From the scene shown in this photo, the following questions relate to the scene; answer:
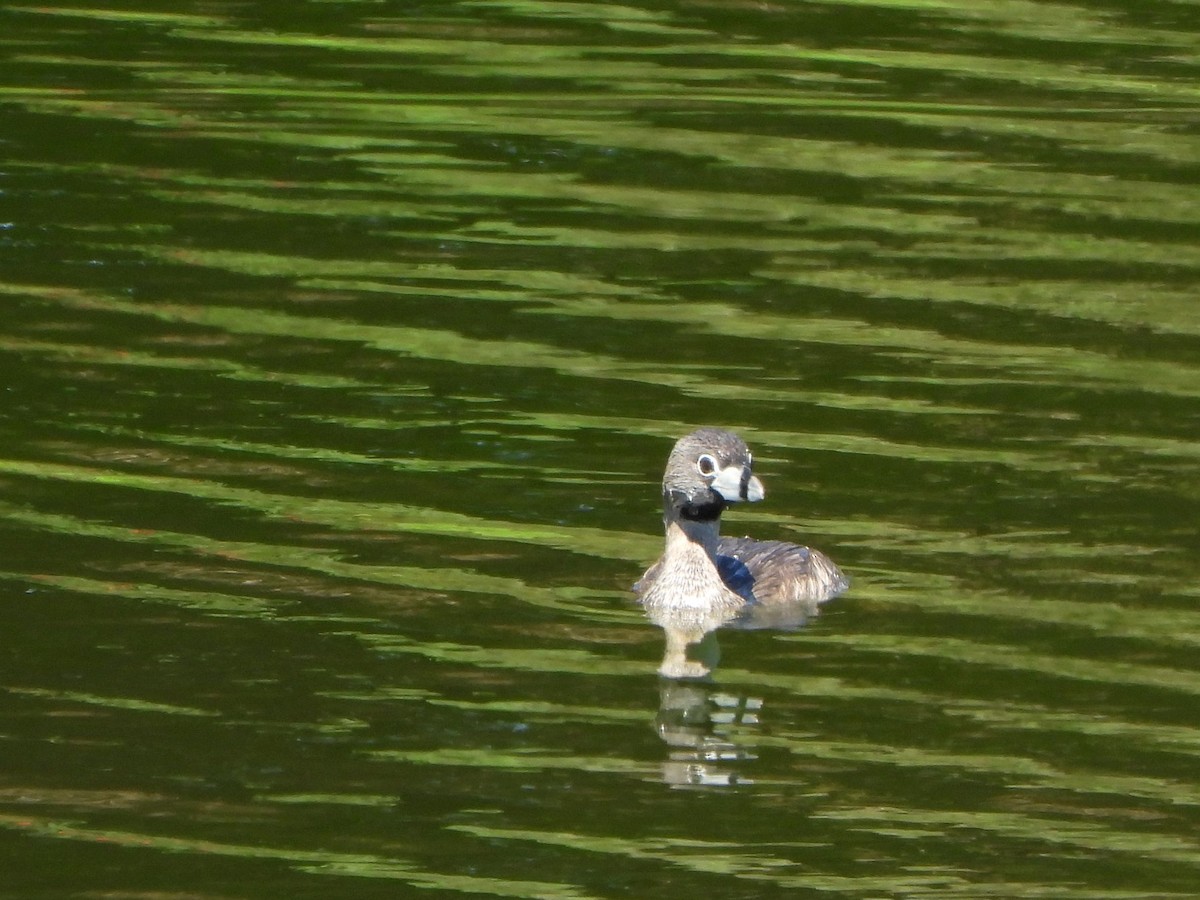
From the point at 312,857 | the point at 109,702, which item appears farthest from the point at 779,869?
the point at 109,702

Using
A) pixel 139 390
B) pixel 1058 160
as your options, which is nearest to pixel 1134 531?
pixel 139 390

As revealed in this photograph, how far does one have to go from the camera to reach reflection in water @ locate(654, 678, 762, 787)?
1061 centimetres

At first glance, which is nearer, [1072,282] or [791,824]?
[791,824]

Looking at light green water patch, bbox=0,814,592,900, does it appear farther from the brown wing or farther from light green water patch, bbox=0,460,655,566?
the brown wing

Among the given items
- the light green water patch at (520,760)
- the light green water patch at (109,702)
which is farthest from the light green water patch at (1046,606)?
the light green water patch at (109,702)

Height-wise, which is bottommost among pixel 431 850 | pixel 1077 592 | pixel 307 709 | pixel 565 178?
pixel 431 850

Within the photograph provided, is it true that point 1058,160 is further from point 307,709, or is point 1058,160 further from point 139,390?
point 307,709

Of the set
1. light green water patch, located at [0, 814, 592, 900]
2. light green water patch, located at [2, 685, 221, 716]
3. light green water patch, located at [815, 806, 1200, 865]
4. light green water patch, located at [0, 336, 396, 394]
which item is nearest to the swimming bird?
light green water patch, located at [815, 806, 1200, 865]

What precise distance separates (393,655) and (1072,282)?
285 inches

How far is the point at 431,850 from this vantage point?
974cm

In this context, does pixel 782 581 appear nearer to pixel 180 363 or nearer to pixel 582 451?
pixel 582 451

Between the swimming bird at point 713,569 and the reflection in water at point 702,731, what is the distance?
80 centimetres

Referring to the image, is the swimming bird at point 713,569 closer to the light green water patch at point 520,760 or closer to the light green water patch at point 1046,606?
the light green water patch at point 1046,606

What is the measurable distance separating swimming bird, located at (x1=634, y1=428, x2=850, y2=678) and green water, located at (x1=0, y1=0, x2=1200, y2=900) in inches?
7.8
